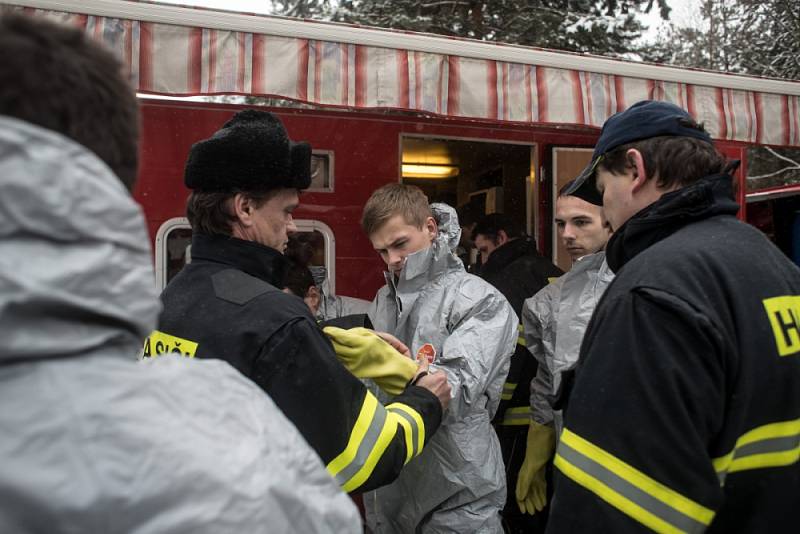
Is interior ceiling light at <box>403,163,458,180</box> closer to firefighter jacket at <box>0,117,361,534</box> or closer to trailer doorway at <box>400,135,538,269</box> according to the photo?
trailer doorway at <box>400,135,538,269</box>

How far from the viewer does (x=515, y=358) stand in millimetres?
4082

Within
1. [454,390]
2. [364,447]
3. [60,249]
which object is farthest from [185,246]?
[60,249]

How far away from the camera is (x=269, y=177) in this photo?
2.03 meters

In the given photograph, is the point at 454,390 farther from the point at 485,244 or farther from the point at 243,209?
the point at 485,244

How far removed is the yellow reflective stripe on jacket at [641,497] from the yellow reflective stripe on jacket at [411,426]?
22.1 inches

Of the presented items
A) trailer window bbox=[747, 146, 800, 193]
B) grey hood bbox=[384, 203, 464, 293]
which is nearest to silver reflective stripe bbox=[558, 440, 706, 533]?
grey hood bbox=[384, 203, 464, 293]

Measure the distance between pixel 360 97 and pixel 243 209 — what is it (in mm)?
1558

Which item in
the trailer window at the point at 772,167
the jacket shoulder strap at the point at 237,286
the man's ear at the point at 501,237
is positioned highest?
the trailer window at the point at 772,167

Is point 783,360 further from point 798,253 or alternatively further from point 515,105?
point 798,253

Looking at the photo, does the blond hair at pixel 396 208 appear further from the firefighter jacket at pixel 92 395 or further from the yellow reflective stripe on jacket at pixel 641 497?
the firefighter jacket at pixel 92 395

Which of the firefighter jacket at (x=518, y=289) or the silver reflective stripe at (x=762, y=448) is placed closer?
the silver reflective stripe at (x=762, y=448)

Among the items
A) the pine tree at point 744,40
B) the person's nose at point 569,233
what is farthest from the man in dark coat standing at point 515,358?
the pine tree at point 744,40

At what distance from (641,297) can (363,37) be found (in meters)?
2.29

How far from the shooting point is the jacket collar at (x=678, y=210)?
1.77m
